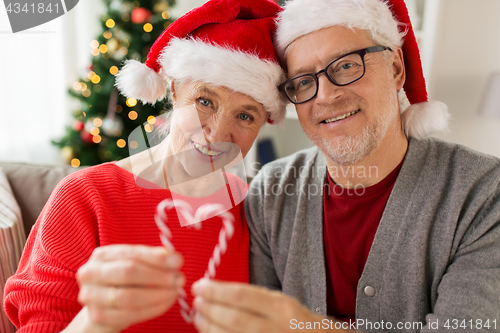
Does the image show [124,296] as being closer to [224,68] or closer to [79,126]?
[224,68]

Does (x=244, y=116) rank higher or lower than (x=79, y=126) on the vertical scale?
higher

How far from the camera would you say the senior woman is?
3.16 ft

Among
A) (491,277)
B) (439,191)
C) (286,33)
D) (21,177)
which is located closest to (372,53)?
(286,33)

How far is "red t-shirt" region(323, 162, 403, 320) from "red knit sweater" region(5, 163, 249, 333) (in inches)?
12.1

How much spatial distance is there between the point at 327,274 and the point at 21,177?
134cm

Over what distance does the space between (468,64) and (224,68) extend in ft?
7.76

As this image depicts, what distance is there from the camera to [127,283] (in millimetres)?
618

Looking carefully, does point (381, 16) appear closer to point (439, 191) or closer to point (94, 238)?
point (439, 191)

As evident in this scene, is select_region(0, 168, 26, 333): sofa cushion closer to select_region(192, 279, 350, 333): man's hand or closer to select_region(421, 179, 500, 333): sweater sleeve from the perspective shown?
select_region(192, 279, 350, 333): man's hand

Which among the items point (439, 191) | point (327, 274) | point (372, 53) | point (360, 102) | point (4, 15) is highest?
point (4, 15)

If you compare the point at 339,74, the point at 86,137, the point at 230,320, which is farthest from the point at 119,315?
the point at 86,137

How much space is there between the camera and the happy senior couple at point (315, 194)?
981 millimetres

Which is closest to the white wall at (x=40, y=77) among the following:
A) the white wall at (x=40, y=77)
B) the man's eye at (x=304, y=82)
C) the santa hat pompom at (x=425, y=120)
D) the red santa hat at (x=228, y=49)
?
the white wall at (x=40, y=77)

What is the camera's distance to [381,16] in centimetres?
116
